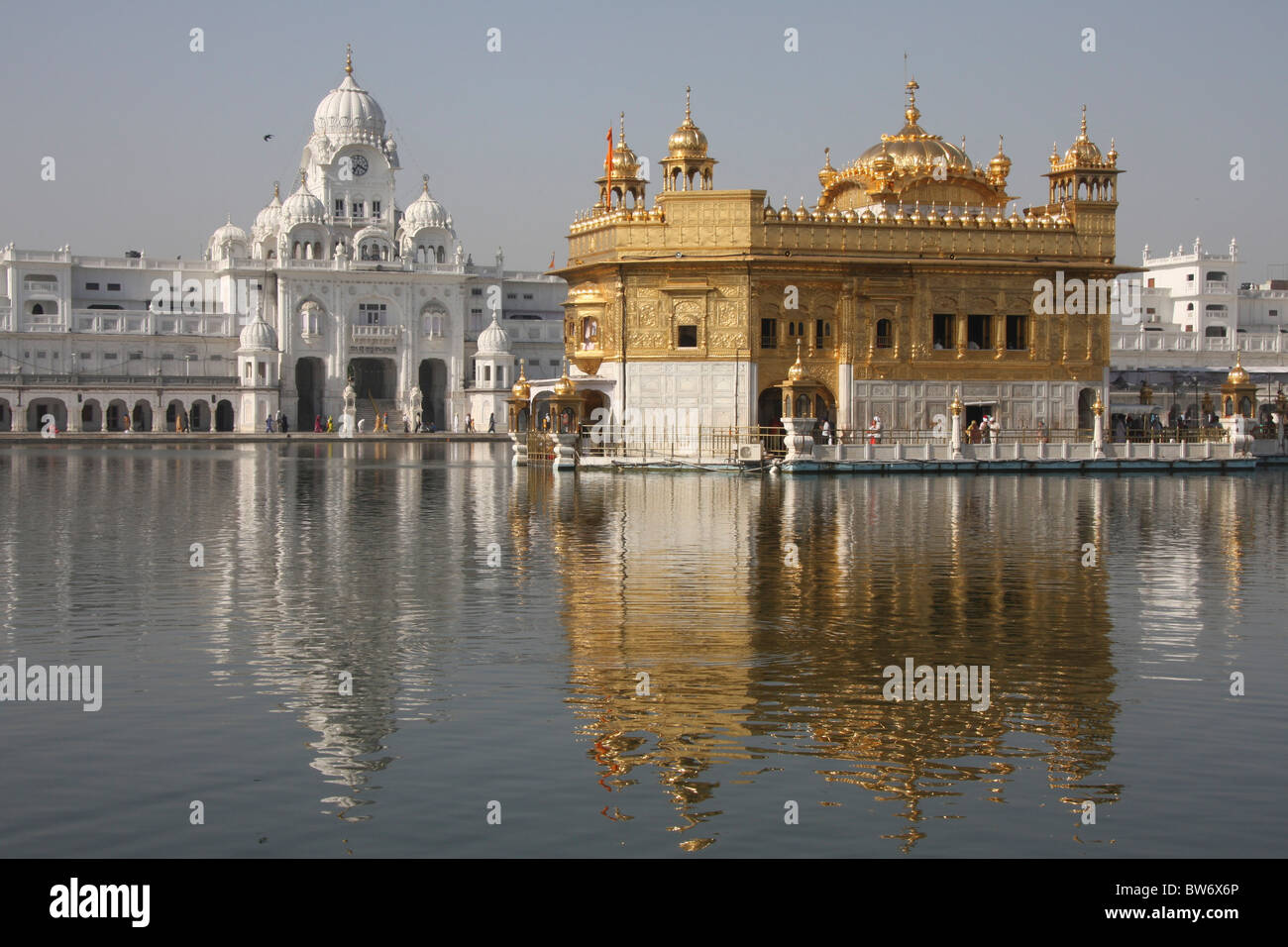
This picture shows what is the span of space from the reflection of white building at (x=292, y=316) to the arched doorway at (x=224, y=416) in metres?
0.07

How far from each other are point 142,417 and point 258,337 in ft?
22.6

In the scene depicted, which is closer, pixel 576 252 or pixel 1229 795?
pixel 1229 795

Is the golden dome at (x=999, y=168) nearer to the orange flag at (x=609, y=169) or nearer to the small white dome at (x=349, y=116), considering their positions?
the orange flag at (x=609, y=169)

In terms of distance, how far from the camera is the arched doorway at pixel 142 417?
75062 millimetres

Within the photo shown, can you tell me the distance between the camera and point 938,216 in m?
46.0

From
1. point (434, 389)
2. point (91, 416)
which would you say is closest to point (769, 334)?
point (91, 416)

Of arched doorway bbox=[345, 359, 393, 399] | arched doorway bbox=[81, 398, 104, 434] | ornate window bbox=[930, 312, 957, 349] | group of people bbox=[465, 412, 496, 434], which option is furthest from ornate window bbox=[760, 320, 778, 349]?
arched doorway bbox=[345, 359, 393, 399]

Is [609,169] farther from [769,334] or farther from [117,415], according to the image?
[117,415]

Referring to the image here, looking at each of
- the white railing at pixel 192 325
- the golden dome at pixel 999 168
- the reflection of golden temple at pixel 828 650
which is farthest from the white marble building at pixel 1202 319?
the reflection of golden temple at pixel 828 650
